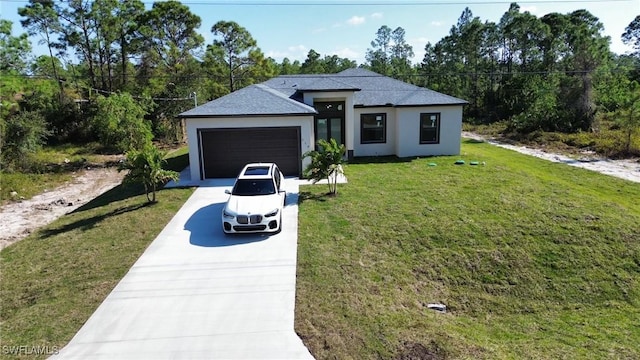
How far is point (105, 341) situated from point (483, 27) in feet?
163

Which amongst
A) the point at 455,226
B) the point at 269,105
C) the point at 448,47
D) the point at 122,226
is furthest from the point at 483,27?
the point at 122,226

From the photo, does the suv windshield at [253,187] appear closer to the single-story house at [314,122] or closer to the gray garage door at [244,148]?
the single-story house at [314,122]

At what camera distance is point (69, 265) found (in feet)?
30.8

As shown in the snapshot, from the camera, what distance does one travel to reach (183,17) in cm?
3825

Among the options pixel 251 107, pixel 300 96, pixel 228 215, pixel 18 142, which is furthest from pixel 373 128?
pixel 18 142

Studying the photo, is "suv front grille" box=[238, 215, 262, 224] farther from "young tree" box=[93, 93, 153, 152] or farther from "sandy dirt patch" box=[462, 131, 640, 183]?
"sandy dirt patch" box=[462, 131, 640, 183]

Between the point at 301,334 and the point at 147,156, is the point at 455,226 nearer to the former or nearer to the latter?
the point at 301,334

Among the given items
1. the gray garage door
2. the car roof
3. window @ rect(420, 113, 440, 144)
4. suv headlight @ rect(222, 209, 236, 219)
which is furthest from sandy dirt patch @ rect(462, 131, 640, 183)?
suv headlight @ rect(222, 209, 236, 219)

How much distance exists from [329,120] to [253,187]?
9.27 meters

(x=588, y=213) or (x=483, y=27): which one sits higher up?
(x=483, y=27)

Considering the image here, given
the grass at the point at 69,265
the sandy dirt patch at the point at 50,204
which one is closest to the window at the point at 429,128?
the grass at the point at 69,265

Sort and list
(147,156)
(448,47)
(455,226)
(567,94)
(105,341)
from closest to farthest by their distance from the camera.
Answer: (105,341) < (455,226) < (147,156) < (567,94) < (448,47)

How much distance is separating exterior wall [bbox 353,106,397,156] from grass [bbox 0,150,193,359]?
947 cm

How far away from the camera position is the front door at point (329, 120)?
19.8 meters
